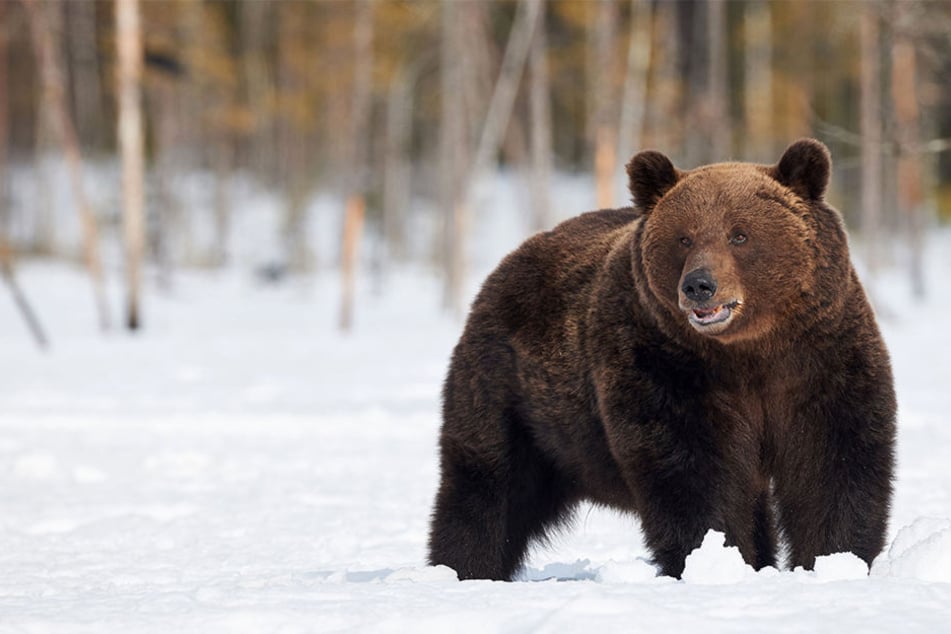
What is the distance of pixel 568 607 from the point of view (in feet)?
9.36

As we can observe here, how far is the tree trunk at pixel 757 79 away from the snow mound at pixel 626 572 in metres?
32.3

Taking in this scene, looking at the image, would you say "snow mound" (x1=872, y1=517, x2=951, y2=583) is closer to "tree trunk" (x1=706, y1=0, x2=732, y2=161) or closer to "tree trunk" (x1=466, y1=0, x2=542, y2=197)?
"tree trunk" (x1=466, y1=0, x2=542, y2=197)

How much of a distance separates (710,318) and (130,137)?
18170 millimetres

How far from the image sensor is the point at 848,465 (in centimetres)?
389

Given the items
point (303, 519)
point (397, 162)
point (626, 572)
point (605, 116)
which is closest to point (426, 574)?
point (626, 572)

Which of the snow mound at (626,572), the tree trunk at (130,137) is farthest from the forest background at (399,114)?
the snow mound at (626,572)

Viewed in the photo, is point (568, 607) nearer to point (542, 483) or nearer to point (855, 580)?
point (855, 580)

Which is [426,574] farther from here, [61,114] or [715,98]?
[715,98]

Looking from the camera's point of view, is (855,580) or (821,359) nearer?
(855,580)

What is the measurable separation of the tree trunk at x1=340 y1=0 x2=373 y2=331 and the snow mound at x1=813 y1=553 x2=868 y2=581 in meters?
20.1

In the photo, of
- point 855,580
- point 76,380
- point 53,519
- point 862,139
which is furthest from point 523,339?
point 76,380

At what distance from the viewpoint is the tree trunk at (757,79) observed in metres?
35.5

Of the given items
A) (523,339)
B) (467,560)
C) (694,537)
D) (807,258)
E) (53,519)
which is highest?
(807,258)

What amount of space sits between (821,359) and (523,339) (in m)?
1.08
